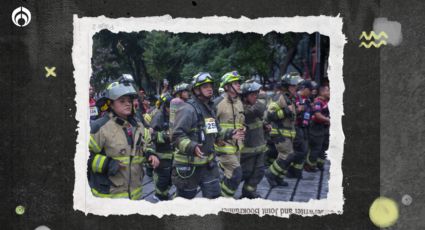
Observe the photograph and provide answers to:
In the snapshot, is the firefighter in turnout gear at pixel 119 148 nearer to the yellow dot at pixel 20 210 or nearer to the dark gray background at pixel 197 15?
the dark gray background at pixel 197 15

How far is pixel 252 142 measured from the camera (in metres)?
4.82

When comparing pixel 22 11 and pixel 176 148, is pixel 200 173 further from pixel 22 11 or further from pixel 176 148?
pixel 22 11

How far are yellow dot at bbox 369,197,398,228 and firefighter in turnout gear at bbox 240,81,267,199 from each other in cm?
120

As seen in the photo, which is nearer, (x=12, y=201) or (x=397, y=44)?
(x=397, y=44)

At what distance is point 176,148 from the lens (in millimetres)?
4910

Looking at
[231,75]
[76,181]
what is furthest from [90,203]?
[231,75]

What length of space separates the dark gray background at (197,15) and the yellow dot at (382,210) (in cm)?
6

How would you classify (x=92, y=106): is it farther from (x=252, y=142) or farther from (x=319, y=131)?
(x=319, y=131)

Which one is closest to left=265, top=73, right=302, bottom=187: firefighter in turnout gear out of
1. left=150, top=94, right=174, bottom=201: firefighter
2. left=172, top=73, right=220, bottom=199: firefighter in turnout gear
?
left=172, top=73, right=220, bottom=199: firefighter in turnout gear

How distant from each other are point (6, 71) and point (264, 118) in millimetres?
2888

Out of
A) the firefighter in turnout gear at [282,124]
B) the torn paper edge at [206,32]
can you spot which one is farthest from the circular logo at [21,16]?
the firefighter in turnout gear at [282,124]

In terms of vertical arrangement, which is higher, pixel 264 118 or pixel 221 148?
pixel 264 118

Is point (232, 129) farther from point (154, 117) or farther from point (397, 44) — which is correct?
point (397, 44)

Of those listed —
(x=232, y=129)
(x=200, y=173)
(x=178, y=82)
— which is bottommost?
(x=200, y=173)
